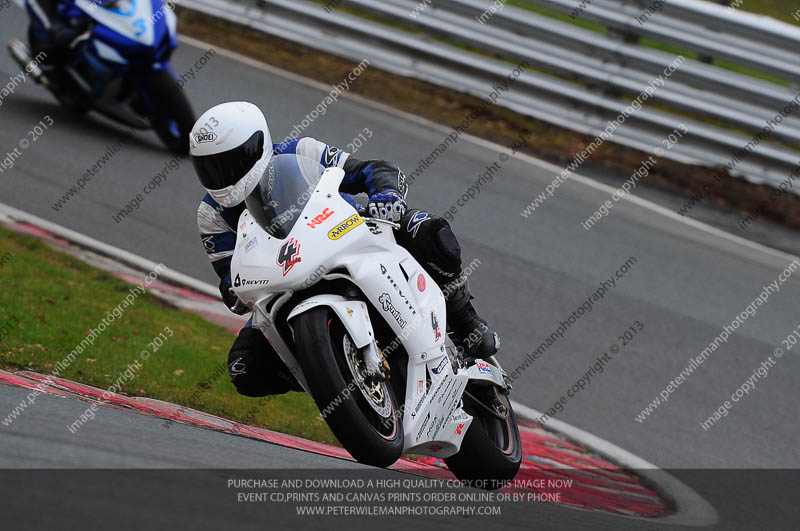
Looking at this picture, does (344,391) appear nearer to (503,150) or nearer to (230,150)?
(230,150)

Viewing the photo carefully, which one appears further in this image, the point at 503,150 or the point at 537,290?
the point at 503,150

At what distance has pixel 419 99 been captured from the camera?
1157 centimetres

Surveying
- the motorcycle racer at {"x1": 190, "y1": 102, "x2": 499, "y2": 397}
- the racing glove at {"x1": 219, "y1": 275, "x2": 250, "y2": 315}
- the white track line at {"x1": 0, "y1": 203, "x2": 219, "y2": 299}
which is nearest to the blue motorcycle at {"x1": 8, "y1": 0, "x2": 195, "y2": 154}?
the white track line at {"x1": 0, "y1": 203, "x2": 219, "y2": 299}

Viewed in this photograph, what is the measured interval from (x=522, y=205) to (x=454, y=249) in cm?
486

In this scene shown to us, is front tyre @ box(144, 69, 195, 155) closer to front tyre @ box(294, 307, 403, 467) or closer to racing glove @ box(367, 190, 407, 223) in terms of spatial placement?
racing glove @ box(367, 190, 407, 223)

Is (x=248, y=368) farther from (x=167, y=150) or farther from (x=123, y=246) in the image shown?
(x=167, y=150)

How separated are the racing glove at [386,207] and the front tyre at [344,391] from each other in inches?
24.2

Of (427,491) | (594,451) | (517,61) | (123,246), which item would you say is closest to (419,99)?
(517,61)

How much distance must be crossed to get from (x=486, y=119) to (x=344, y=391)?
7694 mm

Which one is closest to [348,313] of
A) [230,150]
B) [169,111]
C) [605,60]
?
[230,150]

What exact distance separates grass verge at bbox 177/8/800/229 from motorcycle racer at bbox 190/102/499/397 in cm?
481

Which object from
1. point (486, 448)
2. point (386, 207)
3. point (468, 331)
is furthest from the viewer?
point (468, 331)

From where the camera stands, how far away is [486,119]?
11234 millimetres

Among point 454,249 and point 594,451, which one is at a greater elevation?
point 454,249
